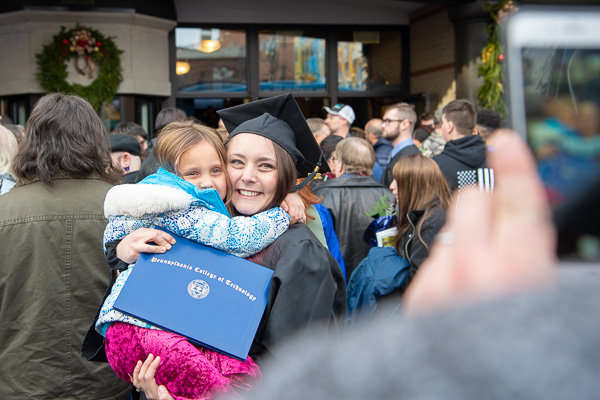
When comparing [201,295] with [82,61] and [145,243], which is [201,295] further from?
[82,61]

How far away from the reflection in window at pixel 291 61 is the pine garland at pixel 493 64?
3285 millimetres

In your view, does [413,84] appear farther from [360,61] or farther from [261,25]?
[261,25]

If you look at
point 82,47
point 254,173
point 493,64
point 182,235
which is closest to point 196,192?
point 182,235

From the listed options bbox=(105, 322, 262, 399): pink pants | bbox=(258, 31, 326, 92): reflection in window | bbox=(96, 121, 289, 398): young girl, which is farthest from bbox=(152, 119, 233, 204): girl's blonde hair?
bbox=(258, 31, 326, 92): reflection in window

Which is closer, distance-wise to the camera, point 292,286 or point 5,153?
point 292,286

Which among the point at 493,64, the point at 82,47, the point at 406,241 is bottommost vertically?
the point at 406,241

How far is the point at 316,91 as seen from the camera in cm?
1151

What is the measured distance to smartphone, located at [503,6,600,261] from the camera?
0.47 metres

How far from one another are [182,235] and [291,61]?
32.5ft

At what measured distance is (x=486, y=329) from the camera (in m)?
0.43

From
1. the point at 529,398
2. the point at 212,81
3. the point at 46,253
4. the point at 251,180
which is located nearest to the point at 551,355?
the point at 529,398

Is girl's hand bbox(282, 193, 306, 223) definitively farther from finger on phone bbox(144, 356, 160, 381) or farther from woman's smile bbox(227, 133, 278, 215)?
finger on phone bbox(144, 356, 160, 381)

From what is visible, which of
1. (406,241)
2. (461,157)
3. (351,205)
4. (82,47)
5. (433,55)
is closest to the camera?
(406,241)

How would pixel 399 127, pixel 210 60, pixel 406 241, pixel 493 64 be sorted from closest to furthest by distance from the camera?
pixel 406 241 → pixel 399 127 → pixel 493 64 → pixel 210 60
